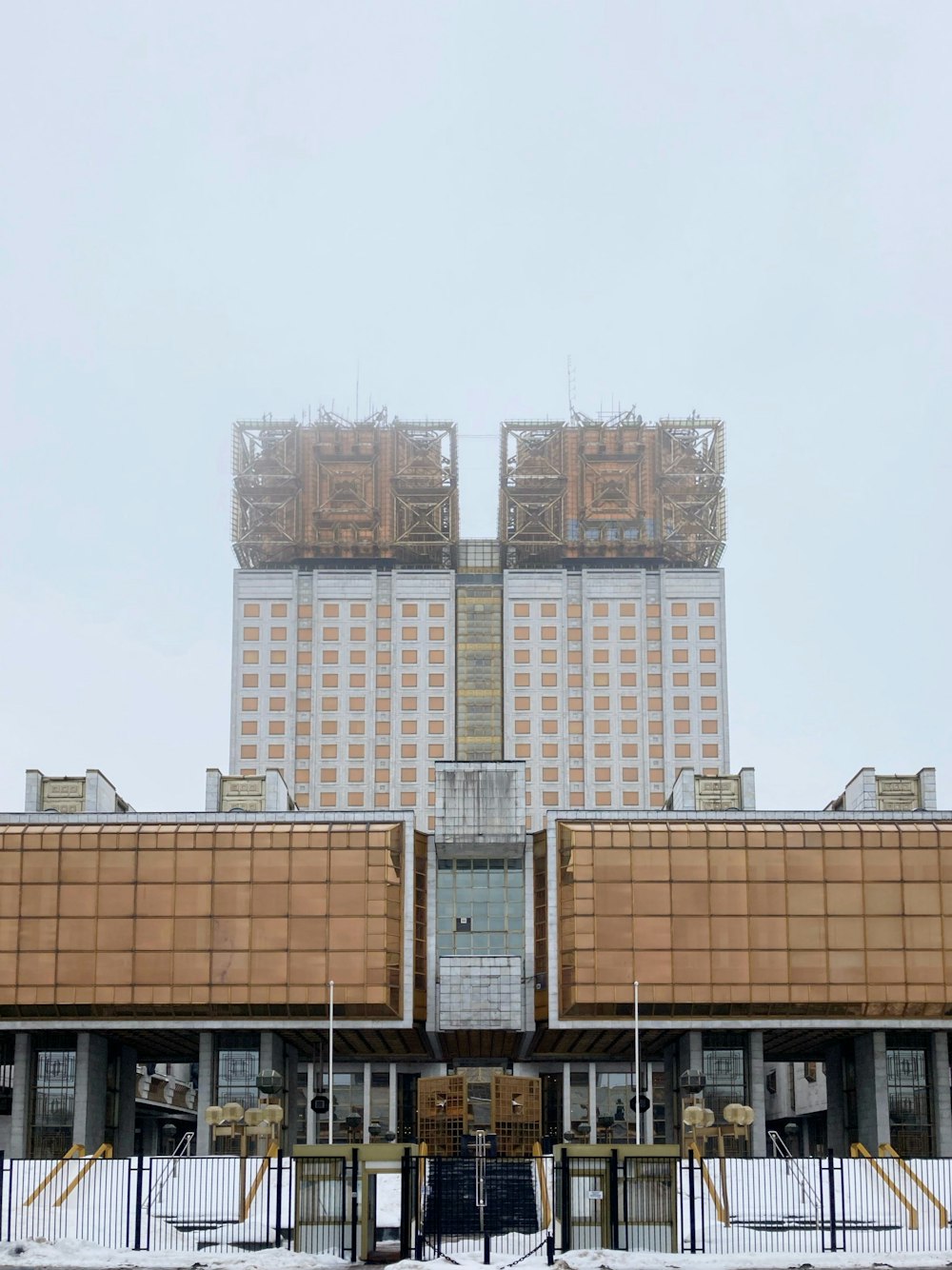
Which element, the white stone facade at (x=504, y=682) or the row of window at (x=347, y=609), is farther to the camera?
the row of window at (x=347, y=609)

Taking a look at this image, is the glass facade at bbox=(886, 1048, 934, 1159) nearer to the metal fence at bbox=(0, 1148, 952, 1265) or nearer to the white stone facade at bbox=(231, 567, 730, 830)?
the metal fence at bbox=(0, 1148, 952, 1265)

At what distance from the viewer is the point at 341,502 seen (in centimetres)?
19675

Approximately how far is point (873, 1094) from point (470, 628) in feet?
325

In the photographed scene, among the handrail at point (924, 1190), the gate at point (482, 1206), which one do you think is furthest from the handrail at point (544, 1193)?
the handrail at point (924, 1190)

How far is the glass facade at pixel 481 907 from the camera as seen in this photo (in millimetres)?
102875

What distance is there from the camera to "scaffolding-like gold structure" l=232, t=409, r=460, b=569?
195625 mm

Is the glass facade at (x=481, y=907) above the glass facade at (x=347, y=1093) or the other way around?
above

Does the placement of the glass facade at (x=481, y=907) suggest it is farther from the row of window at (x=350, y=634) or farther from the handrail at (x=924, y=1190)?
the row of window at (x=350, y=634)

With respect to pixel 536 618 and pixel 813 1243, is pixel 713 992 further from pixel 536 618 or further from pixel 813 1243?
pixel 536 618

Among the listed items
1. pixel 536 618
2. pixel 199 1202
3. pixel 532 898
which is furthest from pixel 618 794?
pixel 199 1202

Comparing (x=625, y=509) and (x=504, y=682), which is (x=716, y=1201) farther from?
(x=625, y=509)

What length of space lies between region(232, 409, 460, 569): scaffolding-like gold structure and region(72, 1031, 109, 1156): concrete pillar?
9903cm

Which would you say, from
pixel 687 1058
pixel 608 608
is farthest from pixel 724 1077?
pixel 608 608

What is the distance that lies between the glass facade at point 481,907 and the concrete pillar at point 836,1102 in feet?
76.4
